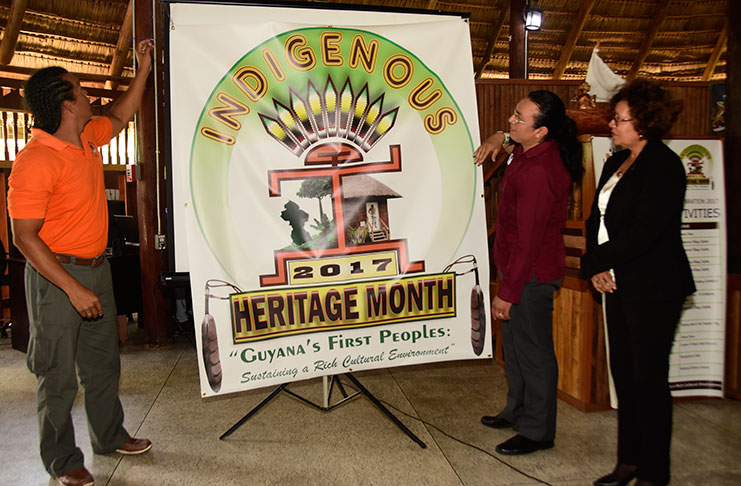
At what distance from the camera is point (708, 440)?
2635 millimetres

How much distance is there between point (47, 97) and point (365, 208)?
1.41m

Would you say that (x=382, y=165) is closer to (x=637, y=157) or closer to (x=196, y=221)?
(x=196, y=221)

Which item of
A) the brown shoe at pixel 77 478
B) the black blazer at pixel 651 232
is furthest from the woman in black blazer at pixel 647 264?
the brown shoe at pixel 77 478

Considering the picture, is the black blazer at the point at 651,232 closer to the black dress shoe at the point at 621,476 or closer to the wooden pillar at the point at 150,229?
the black dress shoe at the point at 621,476

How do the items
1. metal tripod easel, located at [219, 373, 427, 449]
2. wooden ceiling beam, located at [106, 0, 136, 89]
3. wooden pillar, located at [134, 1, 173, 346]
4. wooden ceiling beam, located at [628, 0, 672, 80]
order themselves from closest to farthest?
metal tripod easel, located at [219, 373, 427, 449]
wooden pillar, located at [134, 1, 173, 346]
wooden ceiling beam, located at [106, 0, 136, 89]
wooden ceiling beam, located at [628, 0, 672, 80]

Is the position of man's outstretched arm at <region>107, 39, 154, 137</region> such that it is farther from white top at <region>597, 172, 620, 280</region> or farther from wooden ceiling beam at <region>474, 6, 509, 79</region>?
wooden ceiling beam at <region>474, 6, 509, 79</region>

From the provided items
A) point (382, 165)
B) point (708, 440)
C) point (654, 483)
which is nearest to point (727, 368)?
point (708, 440)

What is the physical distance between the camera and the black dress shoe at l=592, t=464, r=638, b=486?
2162 millimetres

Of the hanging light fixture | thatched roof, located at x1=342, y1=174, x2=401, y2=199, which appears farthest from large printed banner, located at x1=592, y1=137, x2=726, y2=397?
the hanging light fixture

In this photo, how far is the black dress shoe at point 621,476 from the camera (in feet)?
7.09

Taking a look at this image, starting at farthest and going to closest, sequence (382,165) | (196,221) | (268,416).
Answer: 1. (268,416)
2. (382,165)
3. (196,221)

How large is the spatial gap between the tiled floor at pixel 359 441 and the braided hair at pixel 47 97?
1562 millimetres

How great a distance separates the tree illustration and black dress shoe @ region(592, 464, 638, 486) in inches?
64.4

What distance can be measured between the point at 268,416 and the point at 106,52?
21.5 feet
